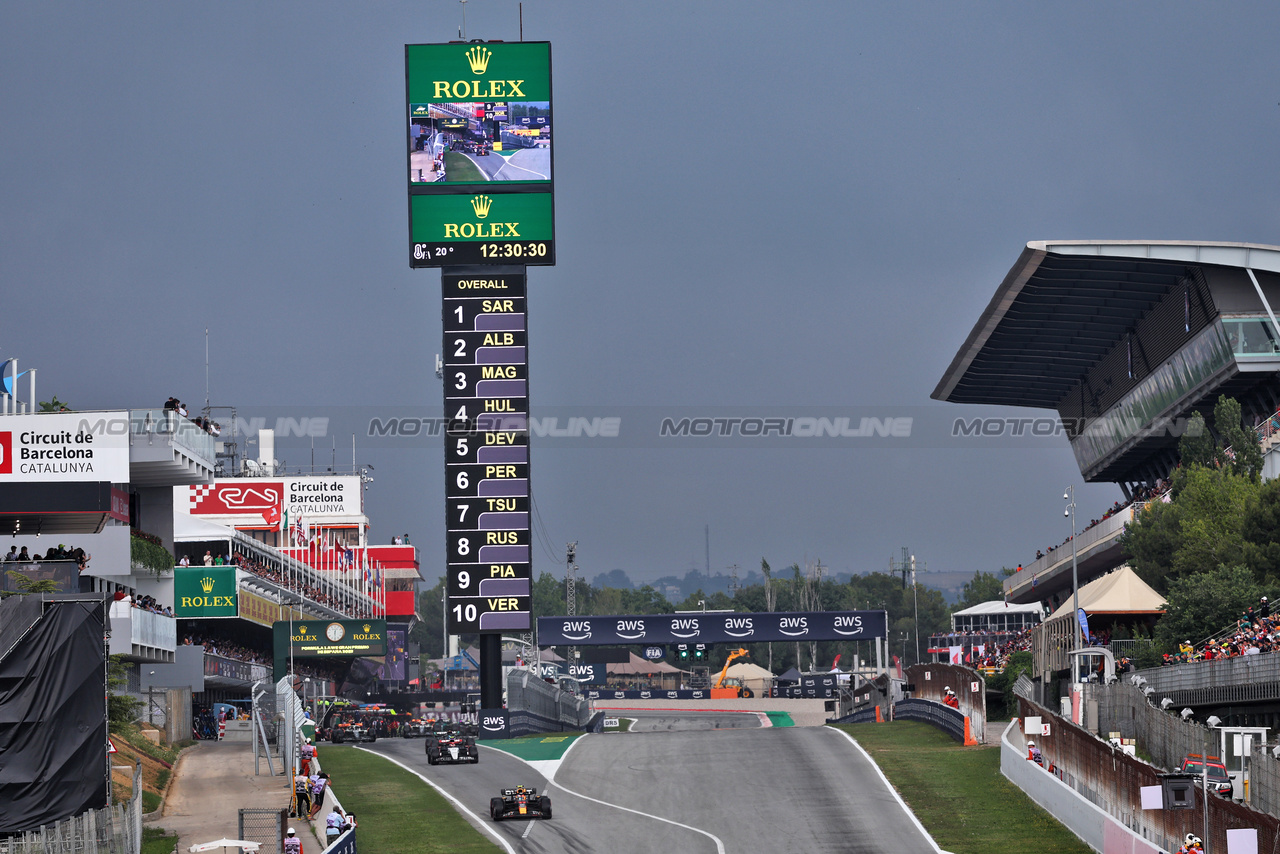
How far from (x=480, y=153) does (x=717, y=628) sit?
27733mm

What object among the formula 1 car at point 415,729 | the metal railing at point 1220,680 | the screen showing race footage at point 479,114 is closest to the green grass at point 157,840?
the metal railing at point 1220,680

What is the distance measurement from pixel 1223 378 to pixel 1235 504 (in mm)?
8637

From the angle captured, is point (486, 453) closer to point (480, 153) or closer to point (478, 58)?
point (480, 153)

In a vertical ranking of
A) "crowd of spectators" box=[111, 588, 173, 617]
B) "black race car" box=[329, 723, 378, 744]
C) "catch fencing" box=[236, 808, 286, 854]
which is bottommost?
"black race car" box=[329, 723, 378, 744]

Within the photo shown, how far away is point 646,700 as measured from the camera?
414 ft

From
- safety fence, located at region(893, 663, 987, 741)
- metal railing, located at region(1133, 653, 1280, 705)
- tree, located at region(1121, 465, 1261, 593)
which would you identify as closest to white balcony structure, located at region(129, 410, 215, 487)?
safety fence, located at region(893, 663, 987, 741)

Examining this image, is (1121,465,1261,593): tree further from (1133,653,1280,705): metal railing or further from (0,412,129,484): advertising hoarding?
(0,412,129,484): advertising hoarding

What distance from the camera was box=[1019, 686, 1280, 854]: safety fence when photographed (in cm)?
2047

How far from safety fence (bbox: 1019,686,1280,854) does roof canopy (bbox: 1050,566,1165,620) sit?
13.5 metres

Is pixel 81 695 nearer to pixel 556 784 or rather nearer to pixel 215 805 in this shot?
pixel 215 805

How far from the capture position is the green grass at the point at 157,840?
31.8 meters

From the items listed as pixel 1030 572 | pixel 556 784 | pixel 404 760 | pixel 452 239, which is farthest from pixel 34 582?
pixel 1030 572

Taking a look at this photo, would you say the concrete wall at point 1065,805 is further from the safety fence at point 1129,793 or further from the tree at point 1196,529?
the tree at point 1196,529

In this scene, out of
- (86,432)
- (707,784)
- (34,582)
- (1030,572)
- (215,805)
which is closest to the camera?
(34,582)
